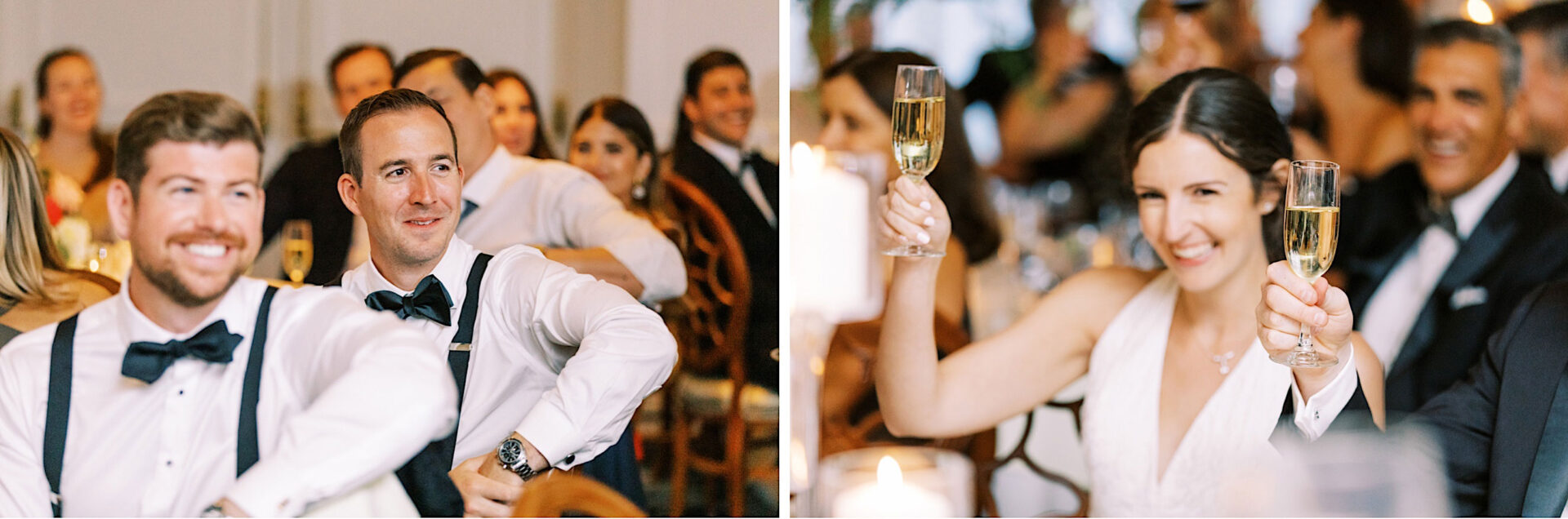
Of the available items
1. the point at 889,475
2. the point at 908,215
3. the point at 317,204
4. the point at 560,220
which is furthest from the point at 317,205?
the point at 889,475

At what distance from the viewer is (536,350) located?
205cm

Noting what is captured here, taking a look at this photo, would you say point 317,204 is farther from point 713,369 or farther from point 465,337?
point 713,369

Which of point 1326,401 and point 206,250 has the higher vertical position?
point 206,250

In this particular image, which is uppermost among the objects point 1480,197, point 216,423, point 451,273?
point 1480,197

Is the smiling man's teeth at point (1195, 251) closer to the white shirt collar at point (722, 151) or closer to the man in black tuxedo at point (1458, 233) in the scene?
the man in black tuxedo at point (1458, 233)

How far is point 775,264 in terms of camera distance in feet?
7.50

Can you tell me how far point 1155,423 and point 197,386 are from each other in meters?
1.72

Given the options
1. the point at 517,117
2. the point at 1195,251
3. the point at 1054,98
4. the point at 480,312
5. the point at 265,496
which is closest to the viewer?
the point at 265,496

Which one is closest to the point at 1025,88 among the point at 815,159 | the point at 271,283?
the point at 815,159

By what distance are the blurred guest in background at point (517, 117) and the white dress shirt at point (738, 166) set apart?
0.90 ft

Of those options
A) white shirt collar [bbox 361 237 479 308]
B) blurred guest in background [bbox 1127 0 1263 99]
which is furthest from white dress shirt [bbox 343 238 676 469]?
blurred guest in background [bbox 1127 0 1263 99]

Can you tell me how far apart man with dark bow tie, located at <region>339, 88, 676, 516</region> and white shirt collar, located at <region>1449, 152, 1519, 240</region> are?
6.72 ft

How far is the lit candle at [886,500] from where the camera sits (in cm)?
222

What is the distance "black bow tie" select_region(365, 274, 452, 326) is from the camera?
197cm
